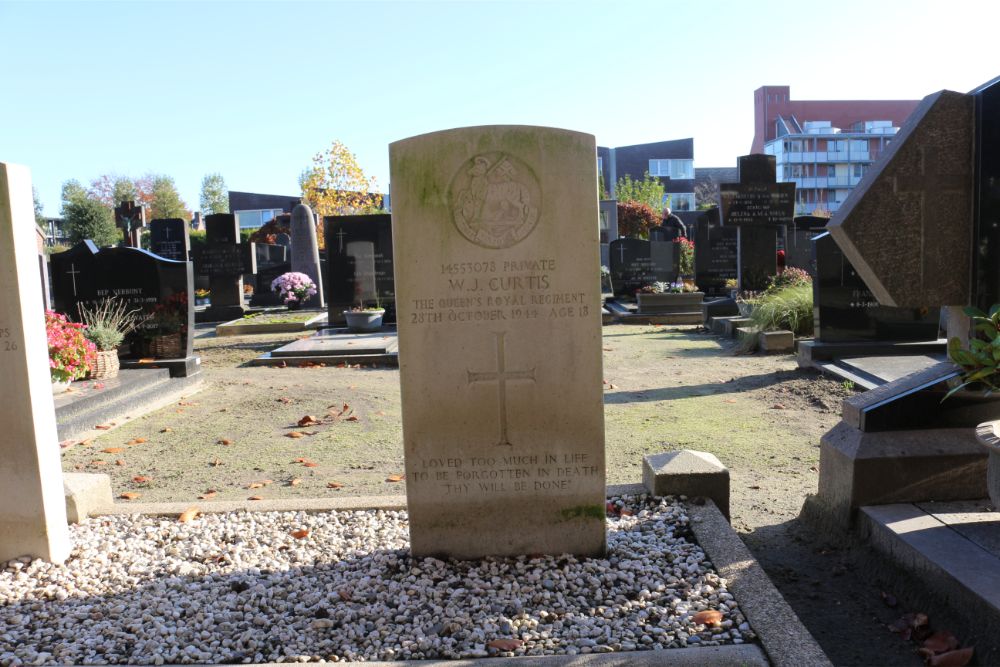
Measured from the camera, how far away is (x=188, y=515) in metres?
4.29

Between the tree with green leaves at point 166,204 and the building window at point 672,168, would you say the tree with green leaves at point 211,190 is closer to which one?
the tree with green leaves at point 166,204

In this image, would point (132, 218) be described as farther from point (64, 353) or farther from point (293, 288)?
point (64, 353)

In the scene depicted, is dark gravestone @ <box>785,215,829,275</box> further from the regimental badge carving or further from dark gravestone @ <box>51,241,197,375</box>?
the regimental badge carving

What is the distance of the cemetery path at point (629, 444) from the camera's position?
369cm

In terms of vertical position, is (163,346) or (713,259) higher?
(713,259)

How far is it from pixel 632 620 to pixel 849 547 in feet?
5.40

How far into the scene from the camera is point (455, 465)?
11.8 ft

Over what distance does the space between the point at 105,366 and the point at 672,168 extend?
54.9 m

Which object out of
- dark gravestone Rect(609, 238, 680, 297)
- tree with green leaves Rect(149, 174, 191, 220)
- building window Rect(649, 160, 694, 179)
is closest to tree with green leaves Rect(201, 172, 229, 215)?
tree with green leaves Rect(149, 174, 191, 220)

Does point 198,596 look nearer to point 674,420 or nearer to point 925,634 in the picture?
point 925,634

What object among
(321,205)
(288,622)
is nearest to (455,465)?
(288,622)

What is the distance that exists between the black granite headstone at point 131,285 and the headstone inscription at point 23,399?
6397mm

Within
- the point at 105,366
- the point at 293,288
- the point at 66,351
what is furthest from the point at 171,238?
the point at 66,351

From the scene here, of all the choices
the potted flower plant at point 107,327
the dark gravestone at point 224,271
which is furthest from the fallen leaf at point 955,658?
the dark gravestone at point 224,271
